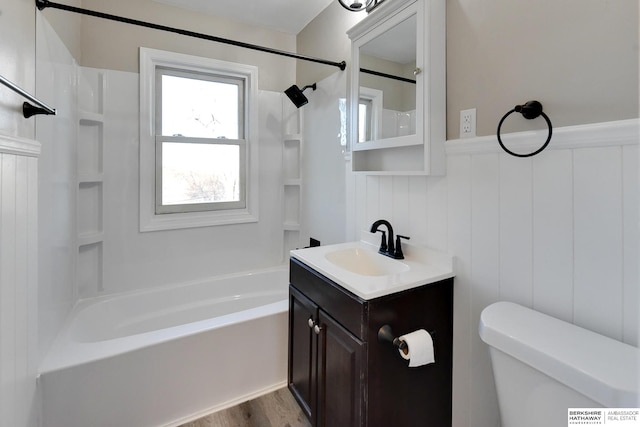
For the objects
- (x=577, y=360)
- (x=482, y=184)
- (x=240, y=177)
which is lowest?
(x=577, y=360)

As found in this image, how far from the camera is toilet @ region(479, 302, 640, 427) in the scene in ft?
2.21

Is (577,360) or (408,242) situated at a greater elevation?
(408,242)

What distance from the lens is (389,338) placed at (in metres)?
1.08

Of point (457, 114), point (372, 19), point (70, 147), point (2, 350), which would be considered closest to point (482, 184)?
point (457, 114)

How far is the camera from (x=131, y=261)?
223 cm

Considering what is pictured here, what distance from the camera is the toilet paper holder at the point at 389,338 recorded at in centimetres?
104

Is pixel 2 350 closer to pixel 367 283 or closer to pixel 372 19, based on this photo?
pixel 367 283

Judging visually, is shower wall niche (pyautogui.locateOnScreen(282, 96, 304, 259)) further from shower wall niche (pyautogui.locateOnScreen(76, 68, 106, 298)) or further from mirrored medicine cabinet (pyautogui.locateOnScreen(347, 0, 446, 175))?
shower wall niche (pyautogui.locateOnScreen(76, 68, 106, 298))

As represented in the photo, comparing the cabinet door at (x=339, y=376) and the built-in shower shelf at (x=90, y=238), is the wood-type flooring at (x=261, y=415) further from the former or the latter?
the built-in shower shelf at (x=90, y=238)

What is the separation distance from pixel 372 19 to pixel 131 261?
2.23 m

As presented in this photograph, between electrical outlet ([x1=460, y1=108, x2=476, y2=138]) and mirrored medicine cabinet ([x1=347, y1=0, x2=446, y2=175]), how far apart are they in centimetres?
8
